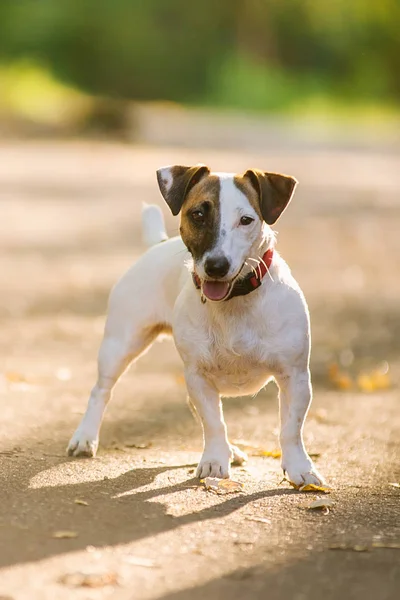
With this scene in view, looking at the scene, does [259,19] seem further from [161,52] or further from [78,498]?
[78,498]

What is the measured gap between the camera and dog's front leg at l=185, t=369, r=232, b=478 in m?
5.55

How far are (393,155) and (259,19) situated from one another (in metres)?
41.2

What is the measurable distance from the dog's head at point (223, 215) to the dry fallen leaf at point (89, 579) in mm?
1489

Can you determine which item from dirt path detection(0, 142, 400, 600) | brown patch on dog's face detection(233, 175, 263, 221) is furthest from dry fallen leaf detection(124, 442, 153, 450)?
brown patch on dog's face detection(233, 175, 263, 221)

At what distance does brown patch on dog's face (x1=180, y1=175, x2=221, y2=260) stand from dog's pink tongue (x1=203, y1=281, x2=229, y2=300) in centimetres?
14

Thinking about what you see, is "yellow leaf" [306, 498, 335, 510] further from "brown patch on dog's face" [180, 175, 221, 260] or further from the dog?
"brown patch on dog's face" [180, 175, 221, 260]

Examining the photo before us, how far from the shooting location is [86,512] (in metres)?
4.92

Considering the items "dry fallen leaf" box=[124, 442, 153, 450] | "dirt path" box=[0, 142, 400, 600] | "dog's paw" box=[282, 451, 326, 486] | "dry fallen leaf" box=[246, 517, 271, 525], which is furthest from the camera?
"dry fallen leaf" box=[124, 442, 153, 450]

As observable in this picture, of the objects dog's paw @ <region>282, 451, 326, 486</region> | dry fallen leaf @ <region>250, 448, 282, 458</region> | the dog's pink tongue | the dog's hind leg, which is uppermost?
the dog's pink tongue

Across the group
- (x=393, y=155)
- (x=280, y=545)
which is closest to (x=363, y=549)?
(x=280, y=545)

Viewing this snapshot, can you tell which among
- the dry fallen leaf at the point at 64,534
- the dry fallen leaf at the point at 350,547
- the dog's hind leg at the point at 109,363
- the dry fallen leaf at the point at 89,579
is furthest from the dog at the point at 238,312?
the dry fallen leaf at the point at 89,579

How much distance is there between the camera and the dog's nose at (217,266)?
505 centimetres

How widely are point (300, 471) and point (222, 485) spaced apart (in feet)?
1.22

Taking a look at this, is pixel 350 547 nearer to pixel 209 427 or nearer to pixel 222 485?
pixel 222 485
